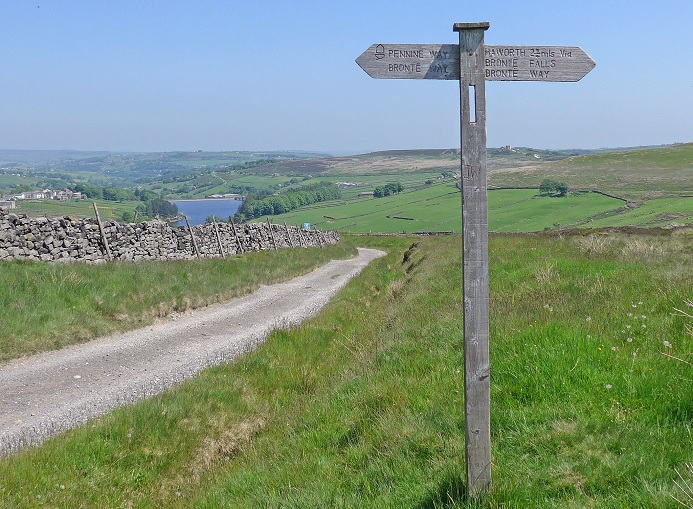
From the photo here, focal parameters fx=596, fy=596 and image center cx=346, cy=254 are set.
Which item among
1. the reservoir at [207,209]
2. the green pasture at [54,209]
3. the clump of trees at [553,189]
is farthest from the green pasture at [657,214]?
the green pasture at [54,209]

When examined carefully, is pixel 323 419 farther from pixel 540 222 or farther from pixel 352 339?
pixel 540 222

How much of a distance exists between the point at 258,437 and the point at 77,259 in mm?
13312

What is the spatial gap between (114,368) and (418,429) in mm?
6876

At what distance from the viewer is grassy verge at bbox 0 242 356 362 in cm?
1143

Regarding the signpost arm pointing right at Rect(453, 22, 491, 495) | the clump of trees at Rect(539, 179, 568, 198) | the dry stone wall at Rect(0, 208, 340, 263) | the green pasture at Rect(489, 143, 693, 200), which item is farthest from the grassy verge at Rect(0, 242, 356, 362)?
the clump of trees at Rect(539, 179, 568, 198)

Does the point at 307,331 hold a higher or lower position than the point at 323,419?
lower

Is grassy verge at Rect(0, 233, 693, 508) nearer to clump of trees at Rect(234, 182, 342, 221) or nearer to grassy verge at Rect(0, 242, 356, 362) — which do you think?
grassy verge at Rect(0, 242, 356, 362)

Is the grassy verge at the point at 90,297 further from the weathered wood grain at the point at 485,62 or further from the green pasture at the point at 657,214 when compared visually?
the green pasture at the point at 657,214

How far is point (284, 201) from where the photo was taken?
148 metres

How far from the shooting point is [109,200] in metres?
88.2

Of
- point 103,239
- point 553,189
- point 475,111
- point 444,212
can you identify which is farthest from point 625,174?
point 475,111

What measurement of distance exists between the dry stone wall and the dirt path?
15.6 ft

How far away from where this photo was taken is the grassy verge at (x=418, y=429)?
4.42 meters

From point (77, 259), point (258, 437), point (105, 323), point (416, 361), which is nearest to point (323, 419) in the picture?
point (258, 437)
